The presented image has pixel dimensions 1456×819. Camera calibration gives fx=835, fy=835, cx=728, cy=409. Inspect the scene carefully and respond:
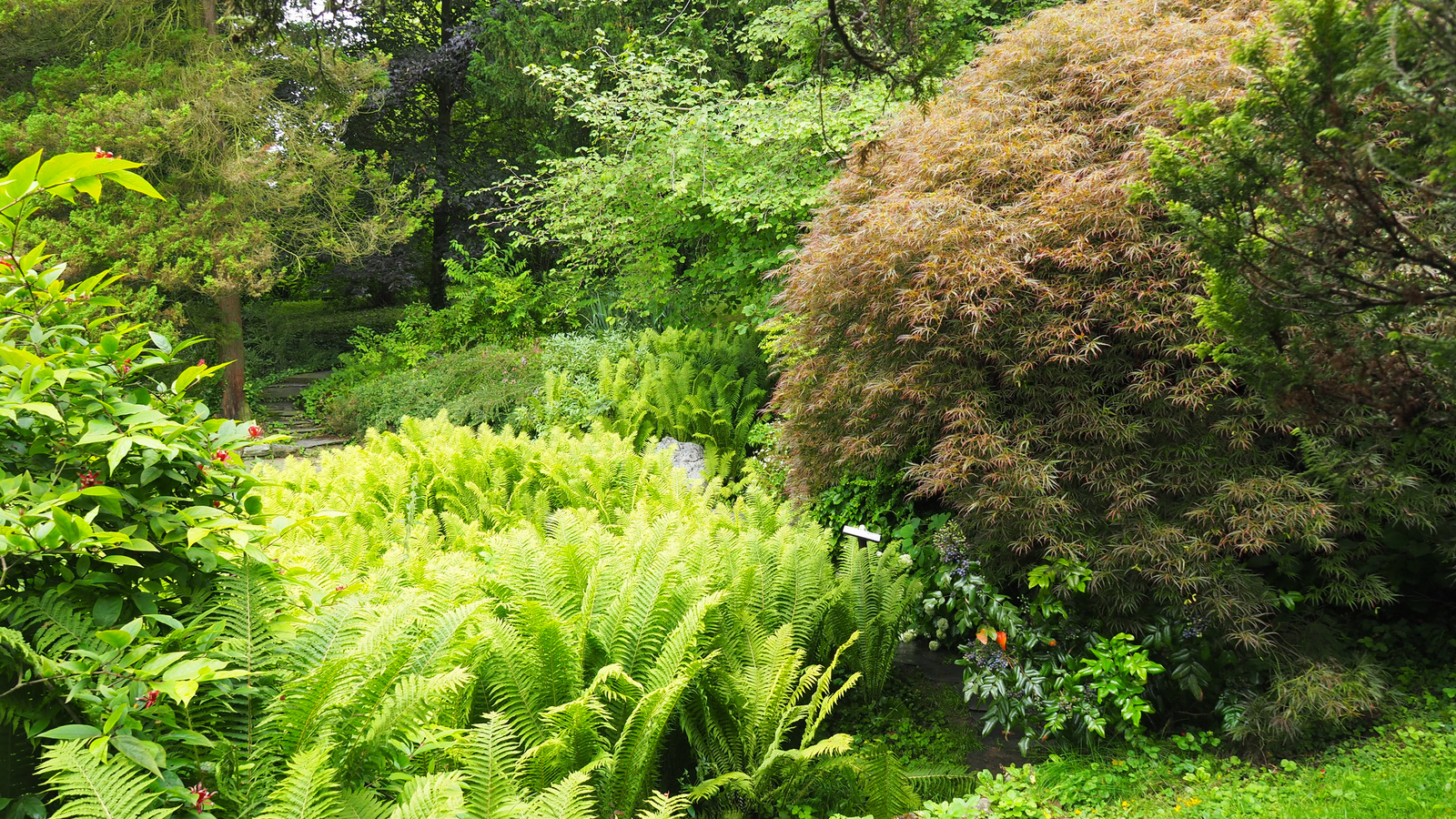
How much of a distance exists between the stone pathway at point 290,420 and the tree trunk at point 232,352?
1.57 feet

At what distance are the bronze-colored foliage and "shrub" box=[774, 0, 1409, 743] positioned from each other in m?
0.01

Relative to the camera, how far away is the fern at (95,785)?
4.80 feet

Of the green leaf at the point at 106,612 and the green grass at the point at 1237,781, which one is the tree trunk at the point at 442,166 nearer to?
the green grass at the point at 1237,781

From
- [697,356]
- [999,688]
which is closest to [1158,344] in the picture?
[999,688]

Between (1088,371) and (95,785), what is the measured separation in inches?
138

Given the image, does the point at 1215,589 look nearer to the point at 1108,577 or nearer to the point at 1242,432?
the point at 1108,577

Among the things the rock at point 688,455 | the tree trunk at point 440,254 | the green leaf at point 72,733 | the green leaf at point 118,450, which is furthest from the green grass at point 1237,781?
the tree trunk at point 440,254

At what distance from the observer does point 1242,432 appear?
323cm

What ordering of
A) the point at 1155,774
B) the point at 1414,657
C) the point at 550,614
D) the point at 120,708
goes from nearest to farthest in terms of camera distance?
the point at 120,708, the point at 550,614, the point at 1155,774, the point at 1414,657

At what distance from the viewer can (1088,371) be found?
142 inches

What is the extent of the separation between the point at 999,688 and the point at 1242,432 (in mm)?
1399

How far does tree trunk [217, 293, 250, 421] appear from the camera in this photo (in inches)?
461

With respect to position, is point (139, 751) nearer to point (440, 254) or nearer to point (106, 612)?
point (106, 612)

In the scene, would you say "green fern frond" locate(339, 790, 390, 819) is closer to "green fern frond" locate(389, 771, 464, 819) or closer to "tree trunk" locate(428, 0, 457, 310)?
"green fern frond" locate(389, 771, 464, 819)
